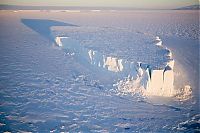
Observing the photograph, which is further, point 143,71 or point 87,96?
point 143,71

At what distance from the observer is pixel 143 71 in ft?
37.6

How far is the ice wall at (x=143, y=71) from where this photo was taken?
11000 mm

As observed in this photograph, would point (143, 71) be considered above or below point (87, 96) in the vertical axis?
above

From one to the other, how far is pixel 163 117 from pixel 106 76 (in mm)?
4245

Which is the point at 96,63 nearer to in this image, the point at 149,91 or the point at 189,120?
the point at 149,91

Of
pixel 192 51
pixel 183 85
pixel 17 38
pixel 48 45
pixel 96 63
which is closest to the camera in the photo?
pixel 183 85

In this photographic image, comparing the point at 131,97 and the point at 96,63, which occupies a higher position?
the point at 96,63

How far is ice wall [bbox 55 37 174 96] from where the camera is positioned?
11000 millimetres

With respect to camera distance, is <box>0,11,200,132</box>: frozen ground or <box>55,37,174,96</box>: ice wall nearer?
<box>0,11,200,132</box>: frozen ground

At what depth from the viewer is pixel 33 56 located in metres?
16.9

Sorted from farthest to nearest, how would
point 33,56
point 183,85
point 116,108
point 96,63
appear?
point 33,56 → point 96,63 → point 183,85 → point 116,108

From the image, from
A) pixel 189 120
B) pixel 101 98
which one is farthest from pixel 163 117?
pixel 101 98

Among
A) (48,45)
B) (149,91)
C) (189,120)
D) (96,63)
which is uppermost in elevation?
(48,45)

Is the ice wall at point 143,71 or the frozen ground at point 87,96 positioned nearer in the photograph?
the frozen ground at point 87,96
